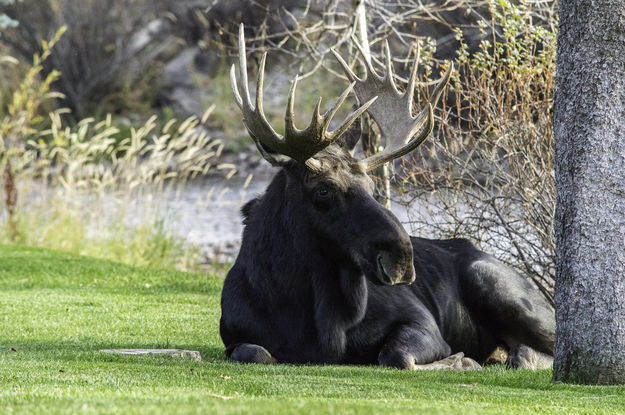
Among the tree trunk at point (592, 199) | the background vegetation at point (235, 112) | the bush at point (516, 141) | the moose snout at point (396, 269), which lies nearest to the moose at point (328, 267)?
the moose snout at point (396, 269)

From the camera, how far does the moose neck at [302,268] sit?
6.56 meters

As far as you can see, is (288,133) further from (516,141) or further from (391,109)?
(516,141)

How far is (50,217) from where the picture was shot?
14.6 metres

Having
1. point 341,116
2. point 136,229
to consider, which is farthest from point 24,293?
point 341,116

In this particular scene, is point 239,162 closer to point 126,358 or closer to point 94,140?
point 94,140

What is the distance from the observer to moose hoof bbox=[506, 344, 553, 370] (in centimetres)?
706

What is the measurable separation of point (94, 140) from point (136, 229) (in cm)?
151

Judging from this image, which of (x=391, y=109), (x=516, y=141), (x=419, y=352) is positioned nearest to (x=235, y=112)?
(x=516, y=141)

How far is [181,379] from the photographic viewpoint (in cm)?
535

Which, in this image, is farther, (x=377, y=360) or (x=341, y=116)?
(x=341, y=116)

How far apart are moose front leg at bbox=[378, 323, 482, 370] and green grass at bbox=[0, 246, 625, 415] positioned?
236mm

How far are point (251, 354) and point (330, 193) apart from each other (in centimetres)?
125

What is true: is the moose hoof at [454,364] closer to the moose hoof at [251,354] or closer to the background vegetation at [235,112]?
the moose hoof at [251,354]

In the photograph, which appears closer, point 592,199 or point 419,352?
point 592,199
